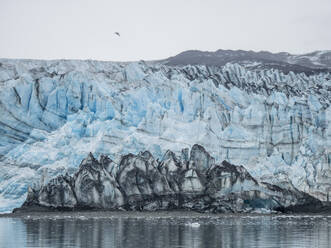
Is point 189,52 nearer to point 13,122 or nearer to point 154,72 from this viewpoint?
point 154,72

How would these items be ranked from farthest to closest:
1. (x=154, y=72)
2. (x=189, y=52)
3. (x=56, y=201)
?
(x=189, y=52) < (x=154, y=72) < (x=56, y=201)

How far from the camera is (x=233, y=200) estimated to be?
90.7 feet

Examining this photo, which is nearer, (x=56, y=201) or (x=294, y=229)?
(x=294, y=229)

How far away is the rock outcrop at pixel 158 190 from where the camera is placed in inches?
1066

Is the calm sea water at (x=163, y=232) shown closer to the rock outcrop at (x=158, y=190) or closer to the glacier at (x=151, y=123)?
the rock outcrop at (x=158, y=190)

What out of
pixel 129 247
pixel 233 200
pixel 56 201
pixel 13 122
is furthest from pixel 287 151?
pixel 129 247

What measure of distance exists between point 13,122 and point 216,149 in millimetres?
11007

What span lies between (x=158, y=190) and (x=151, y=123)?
14.2 feet

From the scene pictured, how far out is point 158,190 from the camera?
27.7 m

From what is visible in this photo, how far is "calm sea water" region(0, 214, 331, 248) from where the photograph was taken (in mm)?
15922

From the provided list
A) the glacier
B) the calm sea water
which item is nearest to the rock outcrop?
the glacier

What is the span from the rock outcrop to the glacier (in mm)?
708

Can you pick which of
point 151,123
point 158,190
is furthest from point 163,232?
point 151,123

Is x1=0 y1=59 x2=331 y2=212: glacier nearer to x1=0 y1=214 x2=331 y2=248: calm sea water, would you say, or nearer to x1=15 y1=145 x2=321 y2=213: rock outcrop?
x1=15 y1=145 x2=321 y2=213: rock outcrop
